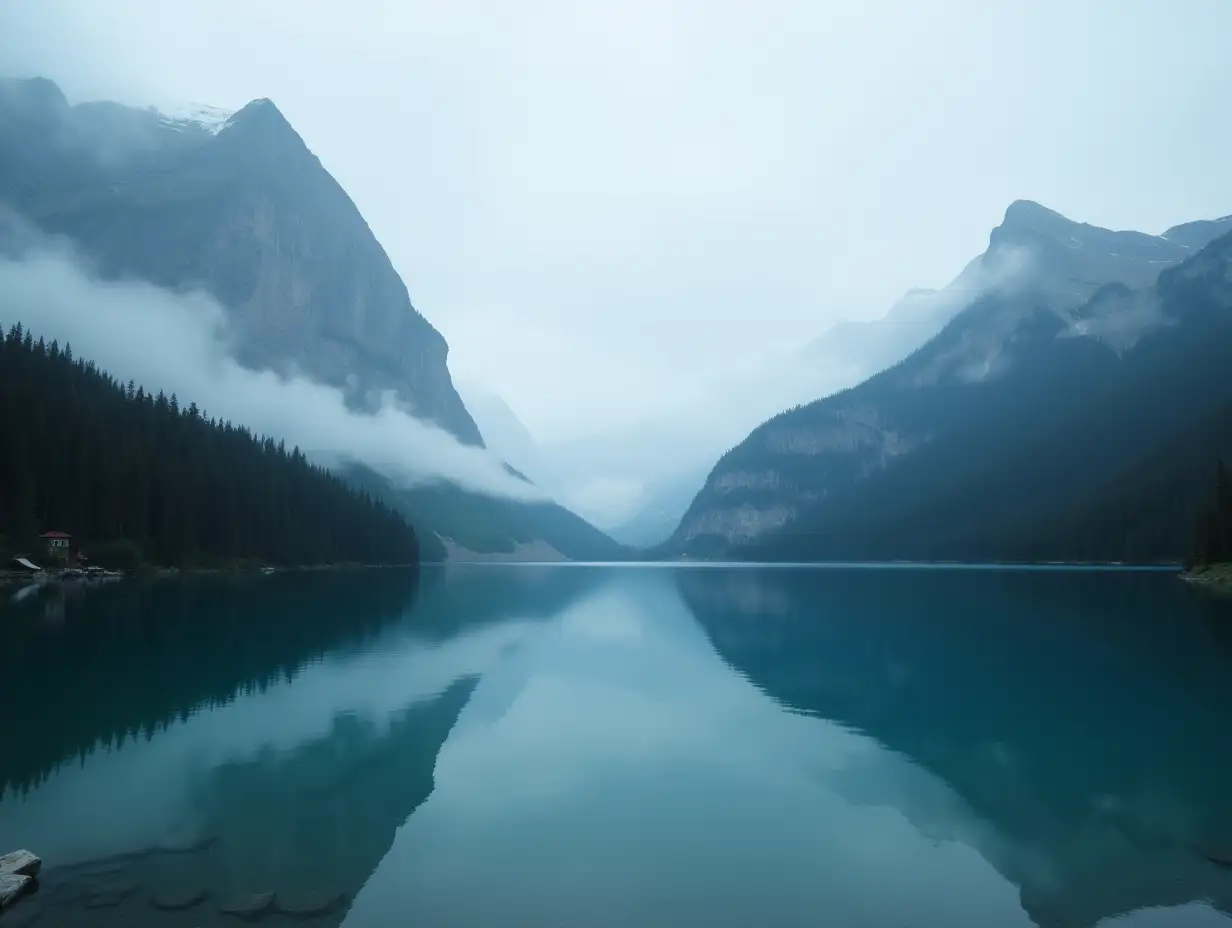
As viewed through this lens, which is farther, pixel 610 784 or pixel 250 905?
pixel 610 784

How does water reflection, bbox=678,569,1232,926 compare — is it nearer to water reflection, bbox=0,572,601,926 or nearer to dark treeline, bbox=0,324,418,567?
water reflection, bbox=0,572,601,926

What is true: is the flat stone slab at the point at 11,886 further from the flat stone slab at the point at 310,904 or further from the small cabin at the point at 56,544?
the small cabin at the point at 56,544

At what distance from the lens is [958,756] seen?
22281 millimetres

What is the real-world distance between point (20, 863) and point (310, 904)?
454 cm

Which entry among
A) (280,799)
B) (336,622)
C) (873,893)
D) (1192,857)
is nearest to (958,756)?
(1192,857)

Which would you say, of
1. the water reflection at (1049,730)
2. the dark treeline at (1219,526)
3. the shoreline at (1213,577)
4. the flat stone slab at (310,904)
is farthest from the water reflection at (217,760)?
the dark treeline at (1219,526)

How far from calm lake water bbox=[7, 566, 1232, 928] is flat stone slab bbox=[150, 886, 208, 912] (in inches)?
2.6

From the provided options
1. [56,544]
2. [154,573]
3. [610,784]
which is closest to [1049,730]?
[610,784]

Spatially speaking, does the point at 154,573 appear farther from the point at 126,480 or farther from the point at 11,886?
the point at 11,886

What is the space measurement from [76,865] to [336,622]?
42.3 metres

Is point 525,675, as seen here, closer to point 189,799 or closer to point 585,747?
point 585,747

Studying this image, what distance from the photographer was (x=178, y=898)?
40.4ft

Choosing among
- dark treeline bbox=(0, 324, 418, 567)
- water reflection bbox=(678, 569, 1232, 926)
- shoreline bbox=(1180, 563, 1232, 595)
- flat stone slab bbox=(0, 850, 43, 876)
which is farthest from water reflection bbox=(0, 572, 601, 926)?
shoreline bbox=(1180, 563, 1232, 595)

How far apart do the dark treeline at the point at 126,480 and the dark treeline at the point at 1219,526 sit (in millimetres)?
123980
